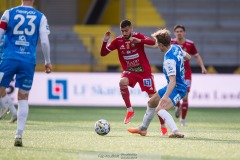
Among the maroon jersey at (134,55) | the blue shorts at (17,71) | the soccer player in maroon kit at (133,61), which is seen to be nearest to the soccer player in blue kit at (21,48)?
the blue shorts at (17,71)

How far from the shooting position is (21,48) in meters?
9.70

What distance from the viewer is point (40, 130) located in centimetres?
1259

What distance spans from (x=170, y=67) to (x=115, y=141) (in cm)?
141

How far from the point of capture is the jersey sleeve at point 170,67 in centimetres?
1064

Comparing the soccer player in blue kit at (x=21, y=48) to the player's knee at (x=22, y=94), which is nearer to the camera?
the soccer player in blue kit at (x=21, y=48)

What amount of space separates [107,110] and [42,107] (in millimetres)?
2286

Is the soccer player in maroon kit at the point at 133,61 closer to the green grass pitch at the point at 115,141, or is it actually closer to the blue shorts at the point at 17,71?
the green grass pitch at the point at 115,141

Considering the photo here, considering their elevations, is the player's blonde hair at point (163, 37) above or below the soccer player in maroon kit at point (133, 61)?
above

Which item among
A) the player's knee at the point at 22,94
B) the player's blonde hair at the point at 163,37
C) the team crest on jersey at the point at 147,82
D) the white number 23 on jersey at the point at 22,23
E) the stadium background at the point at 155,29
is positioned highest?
the white number 23 on jersey at the point at 22,23

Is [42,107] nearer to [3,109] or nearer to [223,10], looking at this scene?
[3,109]

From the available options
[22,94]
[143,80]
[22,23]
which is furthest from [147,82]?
[22,23]

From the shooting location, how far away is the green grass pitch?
8609 millimetres

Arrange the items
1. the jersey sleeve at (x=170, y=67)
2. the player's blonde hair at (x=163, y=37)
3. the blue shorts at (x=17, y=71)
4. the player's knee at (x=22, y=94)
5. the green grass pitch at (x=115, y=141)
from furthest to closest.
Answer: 1. the player's blonde hair at (x=163, y=37)
2. the jersey sleeve at (x=170, y=67)
3. the player's knee at (x=22, y=94)
4. the blue shorts at (x=17, y=71)
5. the green grass pitch at (x=115, y=141)

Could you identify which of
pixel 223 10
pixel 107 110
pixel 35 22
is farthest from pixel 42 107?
pixel 35 22
